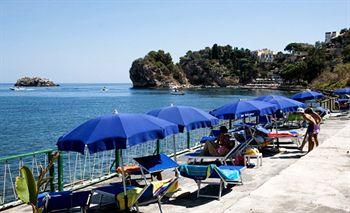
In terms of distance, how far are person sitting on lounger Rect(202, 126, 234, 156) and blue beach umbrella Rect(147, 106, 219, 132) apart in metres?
1.06

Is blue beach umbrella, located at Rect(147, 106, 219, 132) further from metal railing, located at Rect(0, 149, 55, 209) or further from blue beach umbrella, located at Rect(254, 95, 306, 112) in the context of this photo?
blue beach umbrella, located at Rect(254, 95, 306, 112)

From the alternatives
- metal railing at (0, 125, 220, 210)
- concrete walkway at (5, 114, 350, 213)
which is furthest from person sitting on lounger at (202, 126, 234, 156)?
metal railing at (0, 125, 220, 210)

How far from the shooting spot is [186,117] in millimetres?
9898

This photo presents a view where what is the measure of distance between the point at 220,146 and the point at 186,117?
185cm

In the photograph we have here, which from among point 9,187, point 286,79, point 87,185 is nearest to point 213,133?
point 87,185

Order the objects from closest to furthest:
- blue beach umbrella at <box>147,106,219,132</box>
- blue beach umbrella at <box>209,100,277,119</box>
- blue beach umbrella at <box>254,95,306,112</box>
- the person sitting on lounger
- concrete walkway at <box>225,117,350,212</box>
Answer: concrete walkway at <box>225,117,350,212</box> → blue beach umbrella at <box>147,106,219,132</box> → the person sitting on lounger → blue beach umbrella at <box>209,100,277,119</box> → blue beach umbrella at <box>254,95,306,112</box>

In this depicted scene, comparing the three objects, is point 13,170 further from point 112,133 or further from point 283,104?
point 112,133

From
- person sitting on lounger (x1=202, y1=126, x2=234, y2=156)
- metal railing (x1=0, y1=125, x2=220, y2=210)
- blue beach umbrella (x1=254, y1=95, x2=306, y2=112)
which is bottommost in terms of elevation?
metal railing (x1=0, y1=125, x2=220, y2=210)

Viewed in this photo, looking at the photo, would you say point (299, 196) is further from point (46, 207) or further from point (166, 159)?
point (46, 207)

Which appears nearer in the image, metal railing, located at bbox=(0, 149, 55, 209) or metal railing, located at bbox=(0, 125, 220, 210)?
metal railing, located at bbox=(0, 149, 55, 209)

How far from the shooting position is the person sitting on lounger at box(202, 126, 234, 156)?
1112 centimetres

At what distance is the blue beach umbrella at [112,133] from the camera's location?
704 centimetres

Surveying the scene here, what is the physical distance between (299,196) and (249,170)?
328cm

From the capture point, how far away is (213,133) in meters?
16.0
